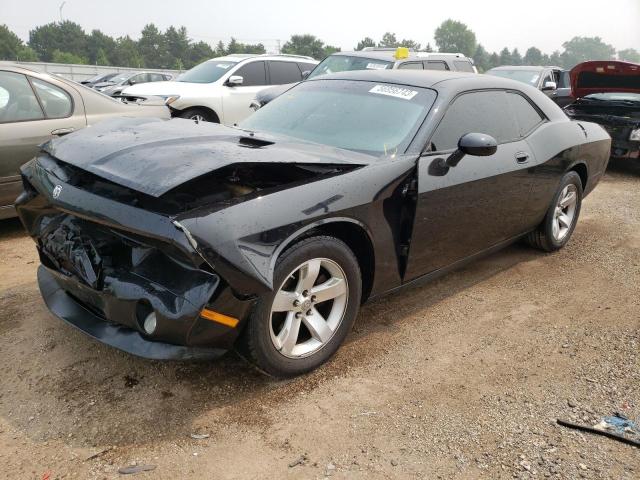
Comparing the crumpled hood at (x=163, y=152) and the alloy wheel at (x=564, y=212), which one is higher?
the crumpled hood at (x=163, y=152)

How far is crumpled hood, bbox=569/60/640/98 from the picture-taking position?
28.8 ft

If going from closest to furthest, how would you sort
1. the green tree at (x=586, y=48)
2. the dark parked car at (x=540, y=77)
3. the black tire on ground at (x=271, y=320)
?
1. the black tire on ground at (x=271, y=320)
2. the dark parked car at (x=540, y=77)
3. the green tree at (x=586, y=48)

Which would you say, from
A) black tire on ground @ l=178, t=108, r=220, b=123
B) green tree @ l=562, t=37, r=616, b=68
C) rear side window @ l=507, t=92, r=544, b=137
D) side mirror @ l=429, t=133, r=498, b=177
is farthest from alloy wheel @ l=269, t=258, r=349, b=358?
green tree @ l=562, t=37, r=616, b=68

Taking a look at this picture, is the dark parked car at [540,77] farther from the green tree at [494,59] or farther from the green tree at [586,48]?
the green tree at [586,48]

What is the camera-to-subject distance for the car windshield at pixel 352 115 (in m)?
3.28

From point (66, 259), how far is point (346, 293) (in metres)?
1.42

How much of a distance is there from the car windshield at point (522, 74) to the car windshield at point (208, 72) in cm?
573

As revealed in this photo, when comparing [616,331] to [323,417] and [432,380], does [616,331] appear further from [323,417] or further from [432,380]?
[323,417]

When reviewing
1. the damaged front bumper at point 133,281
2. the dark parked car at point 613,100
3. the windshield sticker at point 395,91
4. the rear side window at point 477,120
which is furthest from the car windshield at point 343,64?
the damaged front bumper at point 133,281

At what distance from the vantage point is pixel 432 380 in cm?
289

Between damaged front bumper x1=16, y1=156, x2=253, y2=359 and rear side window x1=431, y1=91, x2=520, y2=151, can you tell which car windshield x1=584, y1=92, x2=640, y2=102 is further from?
damaged front bumper x1=16, y1=156, x2=253, y2=359

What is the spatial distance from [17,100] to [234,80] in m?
4.72

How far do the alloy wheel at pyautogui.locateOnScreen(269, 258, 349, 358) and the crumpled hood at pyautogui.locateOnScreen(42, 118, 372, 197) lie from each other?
57 centimetres

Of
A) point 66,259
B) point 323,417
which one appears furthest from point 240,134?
point 323,417
